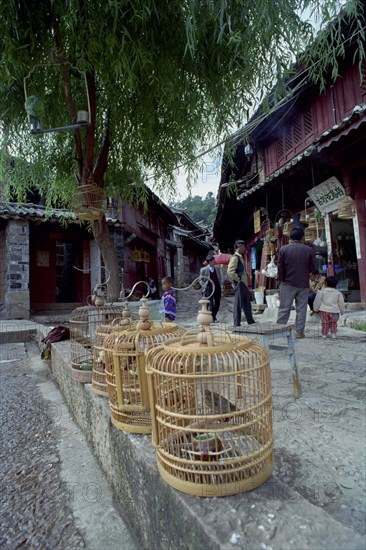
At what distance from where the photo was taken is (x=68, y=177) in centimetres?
444

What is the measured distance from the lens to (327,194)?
728cm

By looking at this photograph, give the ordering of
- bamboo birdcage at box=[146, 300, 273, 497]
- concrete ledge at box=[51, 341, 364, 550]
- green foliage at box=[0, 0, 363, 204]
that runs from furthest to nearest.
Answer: green foliage at box=[0, 0, 363, 204] < bamboo birdcage at box=[146, 300, 273, 497] < concrete ledge at box=[51, 341, 364, 550]

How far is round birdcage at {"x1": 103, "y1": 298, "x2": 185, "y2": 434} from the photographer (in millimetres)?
1593

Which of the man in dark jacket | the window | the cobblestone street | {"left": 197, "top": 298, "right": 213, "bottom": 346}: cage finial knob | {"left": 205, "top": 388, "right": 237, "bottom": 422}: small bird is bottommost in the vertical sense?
the cobblestone street

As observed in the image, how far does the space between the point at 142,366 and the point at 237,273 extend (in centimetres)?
368

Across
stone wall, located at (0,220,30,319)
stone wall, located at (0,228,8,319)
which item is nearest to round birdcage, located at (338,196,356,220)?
stone wall, located at (0,220,30,319)

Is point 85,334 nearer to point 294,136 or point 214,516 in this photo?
point 214,516

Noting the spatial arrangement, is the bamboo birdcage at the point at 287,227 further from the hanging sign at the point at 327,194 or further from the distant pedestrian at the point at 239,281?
the distant pedestrian at the point at 239,281

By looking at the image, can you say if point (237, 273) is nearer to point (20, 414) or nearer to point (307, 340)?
point (307, 340)

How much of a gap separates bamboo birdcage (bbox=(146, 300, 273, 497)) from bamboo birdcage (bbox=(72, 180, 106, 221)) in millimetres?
2432

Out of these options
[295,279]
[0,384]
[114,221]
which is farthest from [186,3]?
[114,221]

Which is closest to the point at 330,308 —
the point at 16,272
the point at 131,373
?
the point at 131,373

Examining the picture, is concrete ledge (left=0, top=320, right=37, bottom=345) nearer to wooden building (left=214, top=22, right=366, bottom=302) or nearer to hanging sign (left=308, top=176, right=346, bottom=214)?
wooden building (left=214, top=22, right=366, bottom=302)

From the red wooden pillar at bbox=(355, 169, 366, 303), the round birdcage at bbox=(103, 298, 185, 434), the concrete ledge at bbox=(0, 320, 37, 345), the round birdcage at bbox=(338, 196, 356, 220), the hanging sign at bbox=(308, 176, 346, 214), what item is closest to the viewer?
the round birdcage at bbox=(103, 298, 185, 434)
